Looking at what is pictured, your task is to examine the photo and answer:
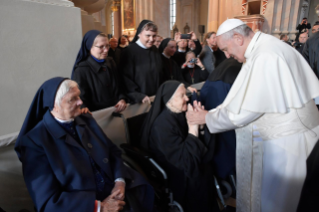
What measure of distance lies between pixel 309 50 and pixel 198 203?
9.83ft

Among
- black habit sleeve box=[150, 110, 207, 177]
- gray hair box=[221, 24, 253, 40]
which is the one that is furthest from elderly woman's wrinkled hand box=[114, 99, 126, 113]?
gray hair box=[221, 24, 253, 40]

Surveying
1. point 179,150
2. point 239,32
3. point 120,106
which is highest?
point 239,32

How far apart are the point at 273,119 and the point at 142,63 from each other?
6.98ft

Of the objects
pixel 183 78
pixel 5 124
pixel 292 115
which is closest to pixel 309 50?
pixel 183 78

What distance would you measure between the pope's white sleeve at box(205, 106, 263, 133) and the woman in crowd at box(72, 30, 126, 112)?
1.15 m

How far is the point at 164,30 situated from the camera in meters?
12.3

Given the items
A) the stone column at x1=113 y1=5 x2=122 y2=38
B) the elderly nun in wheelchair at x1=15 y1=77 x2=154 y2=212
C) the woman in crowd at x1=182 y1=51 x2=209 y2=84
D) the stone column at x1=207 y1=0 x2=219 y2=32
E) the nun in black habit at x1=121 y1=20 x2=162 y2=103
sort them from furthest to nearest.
Result: the stone column at x1=113 y1=5 x2=122 y2=38
the stone column at x1=207 y1=0 x2=219 y2=32
the woman in crowd at x1=182 y1=51 x2=209 y2=84
the nun in black habit at x1=121 y1=20 x2=162 y2=103
the elderly nun in wheelchair at x1=15 y1=77 x2=154 y2=212

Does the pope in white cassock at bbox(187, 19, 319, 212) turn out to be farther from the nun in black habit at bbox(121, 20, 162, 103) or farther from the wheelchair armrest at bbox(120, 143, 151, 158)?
the nun in black habit at bbox(121, 20, 162, 103)

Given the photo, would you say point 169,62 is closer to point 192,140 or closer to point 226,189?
point 192,140

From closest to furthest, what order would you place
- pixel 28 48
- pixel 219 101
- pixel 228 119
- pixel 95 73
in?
pixel 228 119
pixel 28 48
pixel 95 73
pixel 219 101

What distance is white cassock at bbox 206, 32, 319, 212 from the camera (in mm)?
1671

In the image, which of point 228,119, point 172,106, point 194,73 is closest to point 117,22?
point 194,73

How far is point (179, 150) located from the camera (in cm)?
214

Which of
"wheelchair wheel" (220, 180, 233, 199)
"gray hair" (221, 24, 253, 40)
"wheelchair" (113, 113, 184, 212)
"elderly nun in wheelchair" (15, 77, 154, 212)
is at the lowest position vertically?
"wheelchair wheel" (220, 180, 233, 199)
